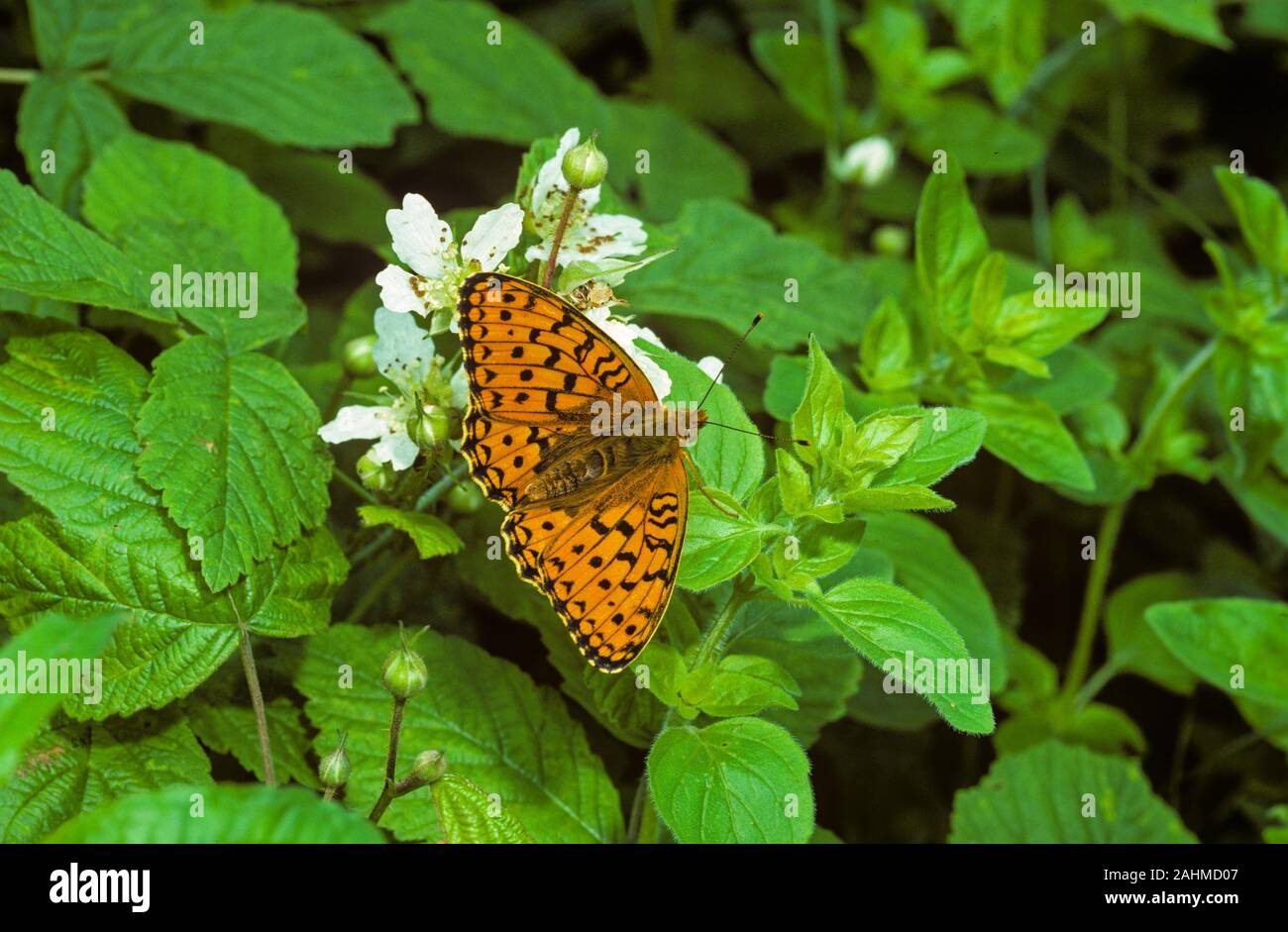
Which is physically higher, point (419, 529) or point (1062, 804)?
point (419, 529)

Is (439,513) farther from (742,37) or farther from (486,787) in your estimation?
(742,37)

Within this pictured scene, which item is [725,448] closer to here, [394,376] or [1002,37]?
[394,376]

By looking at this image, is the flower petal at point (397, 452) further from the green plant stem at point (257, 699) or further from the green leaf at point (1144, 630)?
the green leaf at point (1144, 630)

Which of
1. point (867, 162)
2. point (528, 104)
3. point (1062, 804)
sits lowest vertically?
point (1062, 804)

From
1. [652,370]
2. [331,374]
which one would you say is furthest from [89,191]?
[652,370]

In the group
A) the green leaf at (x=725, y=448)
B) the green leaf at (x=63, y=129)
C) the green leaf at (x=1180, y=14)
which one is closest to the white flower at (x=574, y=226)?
the green leaf at (x=725, y=448)

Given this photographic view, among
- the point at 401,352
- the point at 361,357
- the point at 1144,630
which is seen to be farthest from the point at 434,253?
the point at 1144,630
